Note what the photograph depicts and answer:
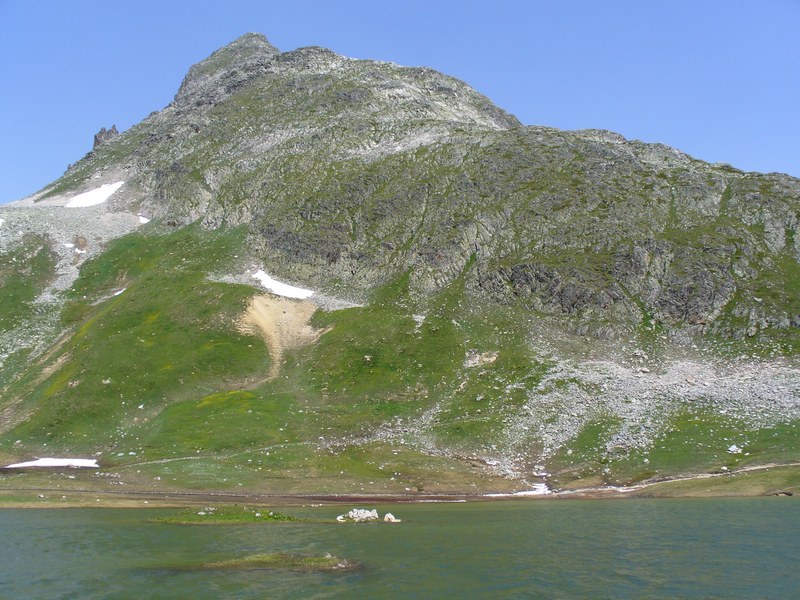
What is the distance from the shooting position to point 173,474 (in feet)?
241

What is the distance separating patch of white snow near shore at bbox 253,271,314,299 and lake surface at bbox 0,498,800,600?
74.0 meters

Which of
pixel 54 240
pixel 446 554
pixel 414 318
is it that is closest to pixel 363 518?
pixel 446 554

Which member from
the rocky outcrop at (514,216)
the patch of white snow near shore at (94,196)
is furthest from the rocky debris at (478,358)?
the patch of white snow near shore at (94,196)

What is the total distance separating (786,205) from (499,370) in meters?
72.8

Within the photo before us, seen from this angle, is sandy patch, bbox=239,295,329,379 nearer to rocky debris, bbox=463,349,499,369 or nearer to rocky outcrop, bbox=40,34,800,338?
rocky outcrop, bbox=40,34,800,338

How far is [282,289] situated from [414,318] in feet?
100

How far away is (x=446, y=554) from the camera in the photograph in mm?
35625

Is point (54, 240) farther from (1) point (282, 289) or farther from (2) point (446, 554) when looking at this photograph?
(2) point (446, 554)

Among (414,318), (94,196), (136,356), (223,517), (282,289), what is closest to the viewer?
(223,517)

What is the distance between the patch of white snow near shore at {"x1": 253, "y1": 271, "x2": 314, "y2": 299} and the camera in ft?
413

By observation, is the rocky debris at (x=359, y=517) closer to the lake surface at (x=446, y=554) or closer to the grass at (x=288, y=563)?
the lake surface at (x=446, y=554)

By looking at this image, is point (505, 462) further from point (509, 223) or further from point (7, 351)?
point (7, 351)

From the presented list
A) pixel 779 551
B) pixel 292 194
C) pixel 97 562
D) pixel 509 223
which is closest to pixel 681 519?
pixel 779 551

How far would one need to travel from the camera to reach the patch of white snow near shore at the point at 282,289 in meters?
126
